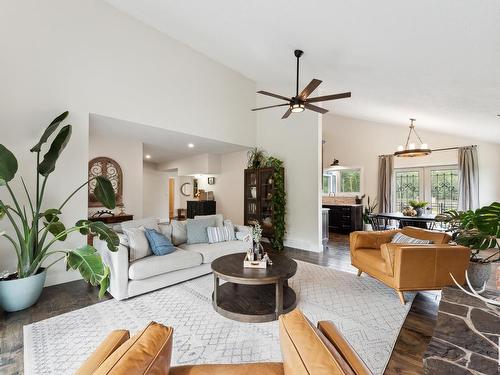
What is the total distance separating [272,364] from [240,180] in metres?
5.66

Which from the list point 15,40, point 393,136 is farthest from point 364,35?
point 393,136

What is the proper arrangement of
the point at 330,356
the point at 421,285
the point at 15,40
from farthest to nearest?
the point at 15,40, the point at 421,285, the point at 330,356

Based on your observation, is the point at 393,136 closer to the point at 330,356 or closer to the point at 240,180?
the point at 240,180

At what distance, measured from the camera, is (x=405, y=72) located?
322 centimetres

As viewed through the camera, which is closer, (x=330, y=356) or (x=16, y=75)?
(x=330, y=356)

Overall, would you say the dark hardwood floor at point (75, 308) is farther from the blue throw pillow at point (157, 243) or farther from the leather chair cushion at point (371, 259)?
the blue throw pillow at point (157, 243)

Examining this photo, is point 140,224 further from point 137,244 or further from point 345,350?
point 345,350

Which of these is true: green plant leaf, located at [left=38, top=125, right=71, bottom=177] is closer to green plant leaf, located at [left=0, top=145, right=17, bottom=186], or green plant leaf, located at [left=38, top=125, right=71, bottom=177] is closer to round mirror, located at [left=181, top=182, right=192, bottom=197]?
green plant leaf, located at [left=0, top=145, right=17, bottom=186]

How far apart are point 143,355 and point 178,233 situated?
324cm

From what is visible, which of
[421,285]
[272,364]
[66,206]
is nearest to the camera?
[272,364]

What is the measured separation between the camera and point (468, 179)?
5.79 m

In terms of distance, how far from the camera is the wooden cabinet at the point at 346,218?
23.2 ft

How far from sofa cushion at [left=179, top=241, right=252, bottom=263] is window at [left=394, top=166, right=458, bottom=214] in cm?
548

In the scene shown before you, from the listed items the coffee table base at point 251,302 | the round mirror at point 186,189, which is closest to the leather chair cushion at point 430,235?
the coffee table base at point 251,302
